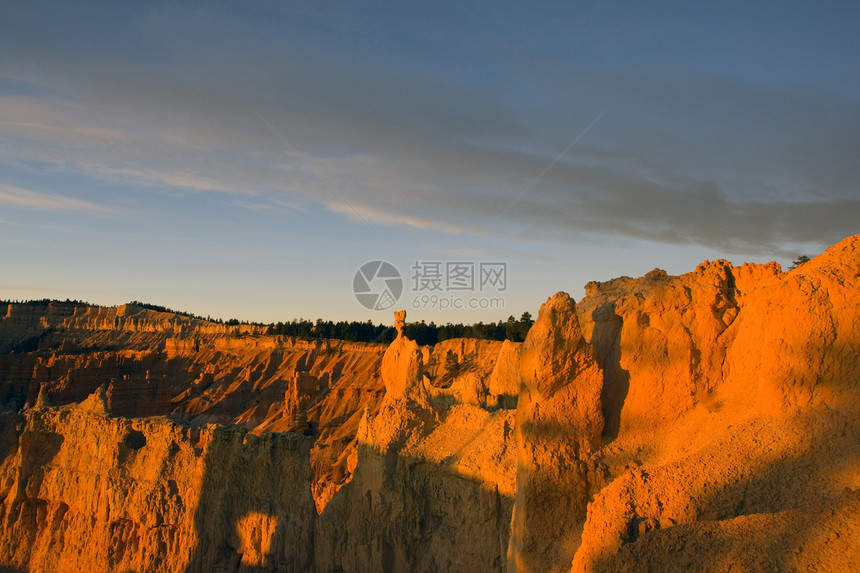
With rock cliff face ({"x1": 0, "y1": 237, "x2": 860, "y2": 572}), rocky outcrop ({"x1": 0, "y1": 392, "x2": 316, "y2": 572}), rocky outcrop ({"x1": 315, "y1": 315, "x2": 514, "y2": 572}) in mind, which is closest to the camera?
rock cliff face ({"x1": 0, "y1": 237, "x2": 860, "y2": 572})

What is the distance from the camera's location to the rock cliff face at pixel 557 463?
6.97 metres

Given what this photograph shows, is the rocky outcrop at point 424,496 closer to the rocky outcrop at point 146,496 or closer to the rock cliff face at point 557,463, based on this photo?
the rock cliff face at point 557,463

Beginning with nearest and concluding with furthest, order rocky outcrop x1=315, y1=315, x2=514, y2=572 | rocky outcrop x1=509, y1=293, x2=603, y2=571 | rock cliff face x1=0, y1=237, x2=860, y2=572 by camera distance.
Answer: rock cliff face x1=0, y1=237, x2=860, y2=572
rocky outcrop x1=509, y1=293, x2=603, y2=571
rocky outcrop x1=315, y1=315, x2=514, y2=572

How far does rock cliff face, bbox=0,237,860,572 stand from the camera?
697 cm

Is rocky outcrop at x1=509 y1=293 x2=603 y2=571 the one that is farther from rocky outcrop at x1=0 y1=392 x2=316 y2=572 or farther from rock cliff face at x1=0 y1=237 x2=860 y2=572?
rocky outcrop at x1=0 y1=392 x2=316 y2=572

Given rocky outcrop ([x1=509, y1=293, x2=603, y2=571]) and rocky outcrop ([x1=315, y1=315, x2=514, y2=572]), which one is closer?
rocky outcrop ([x1=509, y1=293, x2=603, y2=571])

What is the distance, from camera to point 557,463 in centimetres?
934

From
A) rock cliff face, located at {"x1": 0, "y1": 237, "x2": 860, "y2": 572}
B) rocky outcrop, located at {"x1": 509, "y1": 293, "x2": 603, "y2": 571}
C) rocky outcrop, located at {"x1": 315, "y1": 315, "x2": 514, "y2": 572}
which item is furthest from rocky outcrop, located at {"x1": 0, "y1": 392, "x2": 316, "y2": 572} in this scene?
rocky outcrop, located at {"x1": 509, "y1": 293, "x2": 603, "y2": 571}

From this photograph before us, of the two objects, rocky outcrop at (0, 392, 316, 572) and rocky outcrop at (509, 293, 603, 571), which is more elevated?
rocky outcrop at (509, 293, 603, 571)

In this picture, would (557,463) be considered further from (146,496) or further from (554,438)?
(146,496)

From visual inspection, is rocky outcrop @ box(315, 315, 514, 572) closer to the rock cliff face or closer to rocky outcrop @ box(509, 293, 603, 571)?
the rock cliff face

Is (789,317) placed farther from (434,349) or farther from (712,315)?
(434,349)

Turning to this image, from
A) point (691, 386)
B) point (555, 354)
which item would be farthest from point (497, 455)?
point (691, 386)

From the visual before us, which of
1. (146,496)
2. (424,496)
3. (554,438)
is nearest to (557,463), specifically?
(554,438)
